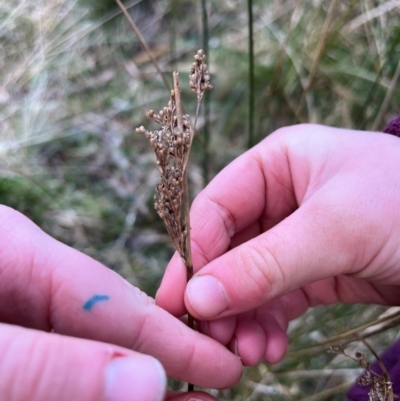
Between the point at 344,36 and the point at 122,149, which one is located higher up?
the point at 344,36

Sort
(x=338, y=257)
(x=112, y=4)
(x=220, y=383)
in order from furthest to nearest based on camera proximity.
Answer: (x=112, y=4) < (x=220, y=383) < (x=338, y=257)

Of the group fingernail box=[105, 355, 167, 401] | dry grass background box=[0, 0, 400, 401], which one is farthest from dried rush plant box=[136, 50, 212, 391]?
dry grass background box=[0, 0, 400, 401]

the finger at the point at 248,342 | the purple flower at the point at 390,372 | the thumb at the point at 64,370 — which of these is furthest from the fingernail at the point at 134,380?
the purple flower at the point at 390,372

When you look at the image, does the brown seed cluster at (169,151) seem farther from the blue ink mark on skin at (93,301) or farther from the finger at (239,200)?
the finger at (239,200)

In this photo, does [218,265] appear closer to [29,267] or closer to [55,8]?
[29,267]

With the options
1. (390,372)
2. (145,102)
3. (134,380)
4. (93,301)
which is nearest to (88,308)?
(93,301)

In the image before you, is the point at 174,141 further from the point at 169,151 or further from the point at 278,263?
the point at 278,263

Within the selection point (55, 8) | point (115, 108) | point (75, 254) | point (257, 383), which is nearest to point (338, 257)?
point (75, 254)
